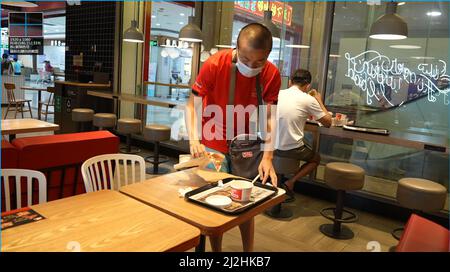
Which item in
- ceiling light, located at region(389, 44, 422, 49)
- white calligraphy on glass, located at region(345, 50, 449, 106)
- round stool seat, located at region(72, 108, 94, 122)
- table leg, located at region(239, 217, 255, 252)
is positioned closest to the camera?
table leg, located at region(239, 217, 255, 252)

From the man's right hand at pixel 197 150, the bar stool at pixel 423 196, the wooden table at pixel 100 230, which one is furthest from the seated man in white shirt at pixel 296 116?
the wooden table at pixel 100 230

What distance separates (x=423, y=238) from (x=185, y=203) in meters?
0.91

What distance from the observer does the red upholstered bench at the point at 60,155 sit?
2.71 m

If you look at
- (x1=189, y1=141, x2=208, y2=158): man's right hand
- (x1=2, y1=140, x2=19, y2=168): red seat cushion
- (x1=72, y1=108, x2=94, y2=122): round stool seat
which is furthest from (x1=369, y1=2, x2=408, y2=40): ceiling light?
(x1=72, y1=108, x2=94, y2=122): round stool seat

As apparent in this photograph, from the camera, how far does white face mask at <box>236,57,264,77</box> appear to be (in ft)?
6.36

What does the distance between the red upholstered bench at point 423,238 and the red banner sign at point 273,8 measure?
15.1 feet

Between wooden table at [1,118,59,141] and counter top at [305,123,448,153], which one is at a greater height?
counter top at [305,123,448,153]

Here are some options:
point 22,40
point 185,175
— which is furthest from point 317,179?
point 22,40

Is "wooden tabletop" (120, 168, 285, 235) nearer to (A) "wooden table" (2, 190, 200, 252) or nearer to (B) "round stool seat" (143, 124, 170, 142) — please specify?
(A) "wooden table" (2, 190, 200, 252)

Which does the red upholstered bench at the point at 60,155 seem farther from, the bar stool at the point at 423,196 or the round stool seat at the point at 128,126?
the bar stool at the point at 423,196

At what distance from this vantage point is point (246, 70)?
196cm

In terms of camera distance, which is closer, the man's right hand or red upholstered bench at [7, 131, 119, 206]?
the man's right hand

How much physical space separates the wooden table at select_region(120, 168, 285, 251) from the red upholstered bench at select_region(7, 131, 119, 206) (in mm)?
1384
